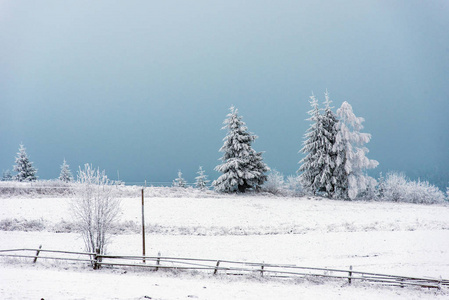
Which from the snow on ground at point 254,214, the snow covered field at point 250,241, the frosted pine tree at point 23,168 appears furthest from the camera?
the frosted pine tree at point 23,168

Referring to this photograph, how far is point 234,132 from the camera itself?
39.7 metres

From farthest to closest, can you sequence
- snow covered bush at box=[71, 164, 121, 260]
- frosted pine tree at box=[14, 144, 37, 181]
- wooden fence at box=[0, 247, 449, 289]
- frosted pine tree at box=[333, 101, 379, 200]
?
1. frosted pine tree at box=[14, 144, 37, 181]
2. frosted pine tree at box=[333, 101, 379, 200]
3. snow covered bush at box=[71, 164, 121, 260]
4. wooden fence at box=[0, 247, 449, 289]

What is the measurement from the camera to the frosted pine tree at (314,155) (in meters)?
38.9

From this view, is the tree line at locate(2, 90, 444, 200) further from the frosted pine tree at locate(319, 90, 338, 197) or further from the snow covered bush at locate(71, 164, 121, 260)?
the snow covered bush at locate(71, 164, 121, 260)

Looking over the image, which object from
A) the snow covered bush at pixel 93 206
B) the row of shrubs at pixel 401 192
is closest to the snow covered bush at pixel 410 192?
the row of shrubs at pixel 401 192

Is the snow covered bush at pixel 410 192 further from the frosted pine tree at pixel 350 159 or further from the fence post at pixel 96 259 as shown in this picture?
the fence post at pixel 96 259

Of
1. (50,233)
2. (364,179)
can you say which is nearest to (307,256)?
(50,233)

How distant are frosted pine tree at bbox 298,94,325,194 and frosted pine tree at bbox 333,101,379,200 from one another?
6.91ft

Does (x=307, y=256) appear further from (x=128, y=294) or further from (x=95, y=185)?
(x=95, y=185)

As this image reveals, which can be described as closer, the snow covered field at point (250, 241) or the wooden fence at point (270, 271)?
the snow covered field at point (250, 241)

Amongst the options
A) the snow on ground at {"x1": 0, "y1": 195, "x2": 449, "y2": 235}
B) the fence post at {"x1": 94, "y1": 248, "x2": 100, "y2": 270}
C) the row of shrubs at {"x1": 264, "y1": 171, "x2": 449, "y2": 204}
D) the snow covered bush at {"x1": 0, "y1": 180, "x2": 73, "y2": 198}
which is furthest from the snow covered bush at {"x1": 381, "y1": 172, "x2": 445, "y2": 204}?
the snow covered bush at {"x1": 0, "y1": 180, "x2": 73, "y2": 198}

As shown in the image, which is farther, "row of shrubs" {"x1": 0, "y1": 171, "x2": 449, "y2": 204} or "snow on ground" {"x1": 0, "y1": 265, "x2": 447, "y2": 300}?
"row of shrubs" {"x1": 0, "y1": 171, "x2": 449, "y2": 204}

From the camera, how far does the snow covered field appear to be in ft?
40.0

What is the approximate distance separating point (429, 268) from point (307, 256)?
6.49 m
